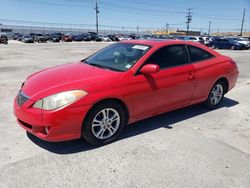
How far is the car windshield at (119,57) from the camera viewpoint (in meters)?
3.97

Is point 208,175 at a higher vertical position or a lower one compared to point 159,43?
lower

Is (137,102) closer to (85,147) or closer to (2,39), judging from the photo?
(85,147)

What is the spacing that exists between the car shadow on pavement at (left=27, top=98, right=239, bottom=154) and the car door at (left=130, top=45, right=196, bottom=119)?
320 mm

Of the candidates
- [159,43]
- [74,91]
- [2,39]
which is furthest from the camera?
[2,39]

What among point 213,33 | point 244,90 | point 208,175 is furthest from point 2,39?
point 213,33

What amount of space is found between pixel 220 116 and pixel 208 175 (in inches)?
89.7

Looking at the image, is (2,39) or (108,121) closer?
(108,121)

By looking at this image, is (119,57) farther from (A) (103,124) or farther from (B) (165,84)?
(A) (103,124)

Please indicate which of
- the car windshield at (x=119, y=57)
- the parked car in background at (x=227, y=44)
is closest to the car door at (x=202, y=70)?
the car windshield at (x=119, y=57)

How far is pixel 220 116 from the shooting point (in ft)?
16.3

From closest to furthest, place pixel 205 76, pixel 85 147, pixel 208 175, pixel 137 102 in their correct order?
pixel 208 175 → pixel 85 147 → pixel 137 102 → pixel 205 76

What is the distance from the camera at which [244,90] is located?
7219 mm

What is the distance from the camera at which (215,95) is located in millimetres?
5328

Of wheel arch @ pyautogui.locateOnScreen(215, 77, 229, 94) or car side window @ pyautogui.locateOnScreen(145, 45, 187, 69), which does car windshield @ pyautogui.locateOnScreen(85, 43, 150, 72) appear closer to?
car side window @ pyautogui.locateOnScreen(145, 45, 187, 69)
